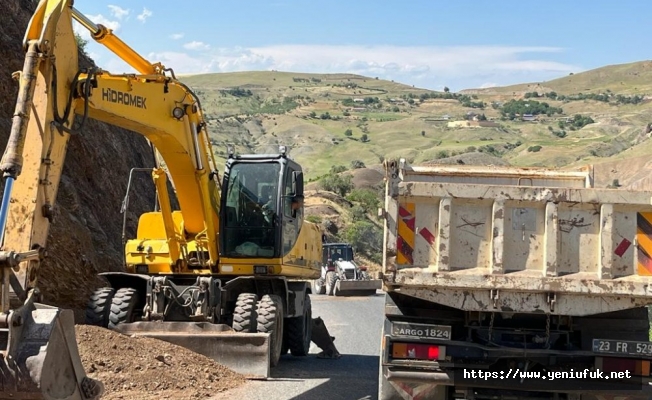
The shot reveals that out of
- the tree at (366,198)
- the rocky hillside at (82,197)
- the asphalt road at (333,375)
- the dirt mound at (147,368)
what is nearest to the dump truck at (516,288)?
the asphalt road at (333,375)

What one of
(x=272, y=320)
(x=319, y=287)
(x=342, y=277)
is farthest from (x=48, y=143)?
(x=319, y=287)

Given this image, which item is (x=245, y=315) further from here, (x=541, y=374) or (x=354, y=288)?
(x=354, y=288)

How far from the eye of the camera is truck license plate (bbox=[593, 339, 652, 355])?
31.1 ft

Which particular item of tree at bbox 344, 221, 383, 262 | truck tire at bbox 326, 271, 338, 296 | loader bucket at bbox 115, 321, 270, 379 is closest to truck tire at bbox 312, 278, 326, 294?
truck tire at bbox 326, 271, 338, 296

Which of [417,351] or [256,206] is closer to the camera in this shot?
[417,351]

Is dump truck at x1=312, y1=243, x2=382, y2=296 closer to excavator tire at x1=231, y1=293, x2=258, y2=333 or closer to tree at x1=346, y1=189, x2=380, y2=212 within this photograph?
excavator tire at x1=231, y1=293, x2=258, y2=333

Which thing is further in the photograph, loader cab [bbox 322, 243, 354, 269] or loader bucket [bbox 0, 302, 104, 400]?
loader cab [bbox 322, 243, 354, 269]

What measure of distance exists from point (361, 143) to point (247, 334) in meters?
106

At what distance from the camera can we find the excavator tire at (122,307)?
47.7 feet

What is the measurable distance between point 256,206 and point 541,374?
662 centimetres

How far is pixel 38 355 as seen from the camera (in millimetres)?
7875

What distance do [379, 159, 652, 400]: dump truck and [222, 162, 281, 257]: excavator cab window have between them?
555 cm

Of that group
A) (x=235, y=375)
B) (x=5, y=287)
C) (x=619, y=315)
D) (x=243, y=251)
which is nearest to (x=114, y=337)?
(x=235, y=375)

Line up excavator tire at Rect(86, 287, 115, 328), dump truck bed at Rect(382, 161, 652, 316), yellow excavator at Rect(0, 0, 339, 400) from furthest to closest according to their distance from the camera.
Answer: excavator tire at Rect(86, 287, 115, 328), yellow excavator at Rect(0, 0, 339, 400), dump truck bed at Rect(382, 161, 652, 316)
